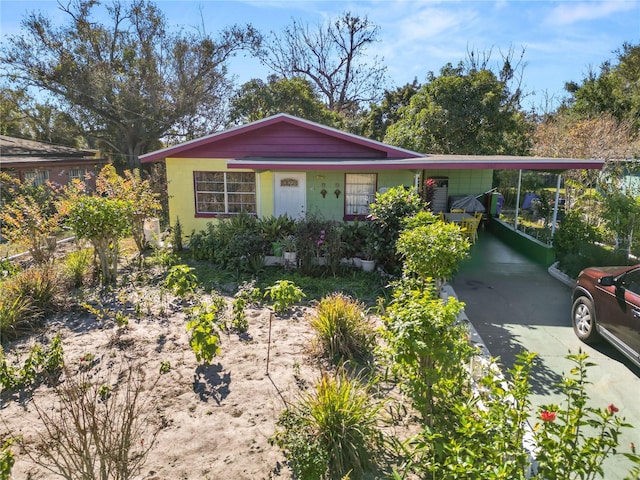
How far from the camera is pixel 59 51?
985 inches

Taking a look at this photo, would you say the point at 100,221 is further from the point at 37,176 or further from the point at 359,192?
the point at 37,176

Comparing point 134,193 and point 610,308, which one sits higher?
point 134,193

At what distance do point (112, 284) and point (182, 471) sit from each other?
253 inches

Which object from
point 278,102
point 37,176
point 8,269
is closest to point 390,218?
point 8,269

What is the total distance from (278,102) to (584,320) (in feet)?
78.6

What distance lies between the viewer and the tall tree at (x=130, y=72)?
2483 cm

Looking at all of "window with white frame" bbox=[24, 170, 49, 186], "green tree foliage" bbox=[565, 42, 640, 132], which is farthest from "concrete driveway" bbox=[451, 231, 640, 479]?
"green tree foliage" bbox=[565, 42, 640, 132]

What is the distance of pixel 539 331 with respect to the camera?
6422mm

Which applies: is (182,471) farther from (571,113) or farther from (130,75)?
(571,113)

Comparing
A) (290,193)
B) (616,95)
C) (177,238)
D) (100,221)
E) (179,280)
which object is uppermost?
(616,95)

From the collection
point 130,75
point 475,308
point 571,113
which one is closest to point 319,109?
point 130,75

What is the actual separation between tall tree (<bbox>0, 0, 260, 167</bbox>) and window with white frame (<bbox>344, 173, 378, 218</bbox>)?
19700mm

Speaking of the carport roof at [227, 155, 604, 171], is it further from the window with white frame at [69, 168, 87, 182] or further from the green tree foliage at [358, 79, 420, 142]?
the green tree foliage at [358, 79, 420, 142]

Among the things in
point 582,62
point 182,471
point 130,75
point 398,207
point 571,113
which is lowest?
point 182,471
